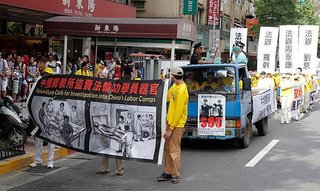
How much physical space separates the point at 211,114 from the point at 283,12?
31500 millimetres

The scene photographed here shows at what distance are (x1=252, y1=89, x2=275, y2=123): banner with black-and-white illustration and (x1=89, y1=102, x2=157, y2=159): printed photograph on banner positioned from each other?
5.15 m

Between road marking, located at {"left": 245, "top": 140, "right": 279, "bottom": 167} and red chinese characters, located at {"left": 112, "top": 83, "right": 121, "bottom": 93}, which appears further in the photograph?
road marking, located at {"left": 245, "top": 140, "right": 279, "bottom": 167}

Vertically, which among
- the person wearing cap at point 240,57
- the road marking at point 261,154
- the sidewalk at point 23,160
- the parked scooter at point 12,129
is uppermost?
the person wearing cap at point 240,57

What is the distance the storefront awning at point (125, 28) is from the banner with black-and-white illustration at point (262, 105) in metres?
2.75

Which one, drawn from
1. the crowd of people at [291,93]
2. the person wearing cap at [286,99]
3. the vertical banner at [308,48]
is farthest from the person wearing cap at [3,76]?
the vertical banner at [308,48]

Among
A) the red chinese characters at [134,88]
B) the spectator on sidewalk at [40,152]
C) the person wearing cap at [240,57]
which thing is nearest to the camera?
the red chinese characters at [134,88]

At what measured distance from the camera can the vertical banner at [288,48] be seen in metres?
25.9

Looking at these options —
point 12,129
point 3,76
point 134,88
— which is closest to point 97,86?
point 134,88

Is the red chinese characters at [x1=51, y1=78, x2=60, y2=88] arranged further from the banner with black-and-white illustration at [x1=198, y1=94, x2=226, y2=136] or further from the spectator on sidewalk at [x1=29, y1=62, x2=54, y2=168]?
the banner with black-and-white illustration at [x1=198, y1=94, x2=226, y2=136]

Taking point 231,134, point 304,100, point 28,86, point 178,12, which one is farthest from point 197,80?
point 178,12

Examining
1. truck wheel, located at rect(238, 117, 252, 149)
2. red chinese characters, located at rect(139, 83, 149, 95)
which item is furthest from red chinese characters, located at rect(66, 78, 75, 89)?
truck wheel, located at rect(238, 117, 252, 149)

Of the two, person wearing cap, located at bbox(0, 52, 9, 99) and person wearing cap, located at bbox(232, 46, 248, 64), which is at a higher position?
person wearing cap, located at bbox(232, 46, 248, 64)

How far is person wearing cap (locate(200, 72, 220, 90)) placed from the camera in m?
10.8

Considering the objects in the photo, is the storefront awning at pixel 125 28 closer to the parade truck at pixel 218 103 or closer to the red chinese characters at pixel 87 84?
the parade truck at pixel 218 103
